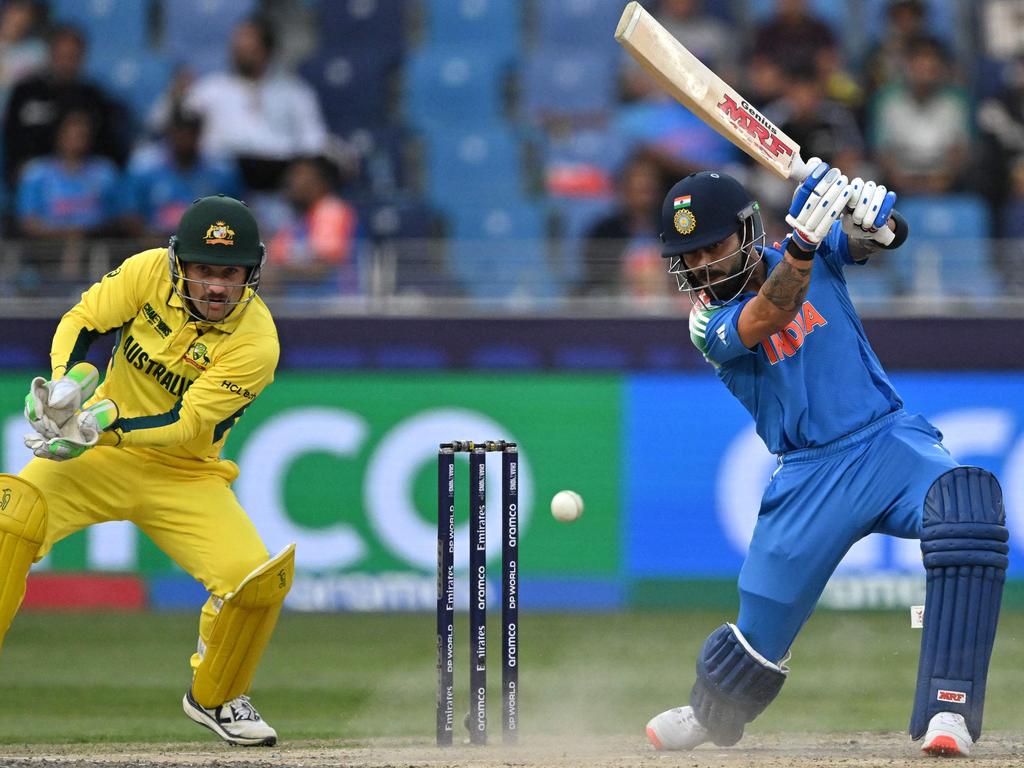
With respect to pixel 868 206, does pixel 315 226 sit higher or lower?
higher

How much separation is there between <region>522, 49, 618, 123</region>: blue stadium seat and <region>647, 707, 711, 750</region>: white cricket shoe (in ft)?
23.5

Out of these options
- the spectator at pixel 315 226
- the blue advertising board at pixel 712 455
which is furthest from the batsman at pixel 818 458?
the spectator at pixel 315 226

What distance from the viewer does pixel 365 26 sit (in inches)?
504

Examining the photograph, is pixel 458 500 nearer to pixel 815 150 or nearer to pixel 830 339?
pixel 815 150

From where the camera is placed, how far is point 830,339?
5664 millimetres

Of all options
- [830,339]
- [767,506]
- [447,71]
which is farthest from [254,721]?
[447,71]

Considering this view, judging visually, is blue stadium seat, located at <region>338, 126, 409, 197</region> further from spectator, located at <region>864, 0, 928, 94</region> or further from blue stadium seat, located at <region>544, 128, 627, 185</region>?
spectator, located at <region>864, 0, 928, 94</region>

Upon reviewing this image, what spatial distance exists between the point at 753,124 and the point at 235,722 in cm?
309

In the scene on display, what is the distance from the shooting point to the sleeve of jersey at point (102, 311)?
6.18 meters

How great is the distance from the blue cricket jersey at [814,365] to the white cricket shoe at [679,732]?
112cm

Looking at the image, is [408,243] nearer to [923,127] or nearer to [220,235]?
[923,127]

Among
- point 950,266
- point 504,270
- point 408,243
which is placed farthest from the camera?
point 408,243

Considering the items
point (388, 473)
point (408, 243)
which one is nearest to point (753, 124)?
point (388, 473)

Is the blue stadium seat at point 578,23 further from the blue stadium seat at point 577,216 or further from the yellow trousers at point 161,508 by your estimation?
the yellow trousers at point 161,508
